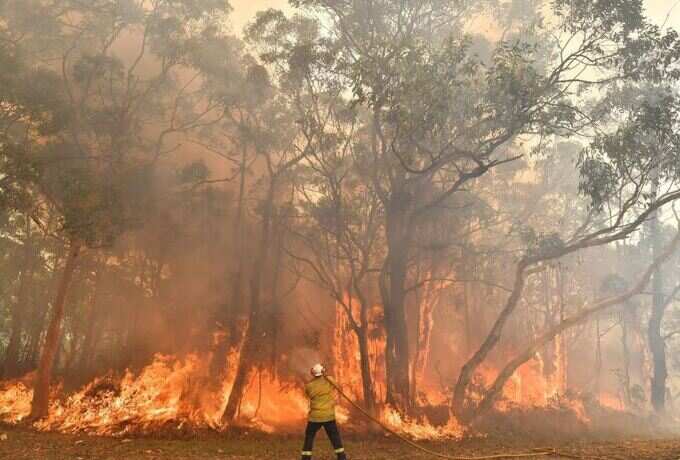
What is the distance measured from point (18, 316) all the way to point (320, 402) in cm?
1783

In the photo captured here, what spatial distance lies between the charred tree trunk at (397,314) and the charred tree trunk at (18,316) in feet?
50.5

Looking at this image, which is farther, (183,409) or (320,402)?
(183,409)

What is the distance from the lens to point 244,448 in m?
14.1

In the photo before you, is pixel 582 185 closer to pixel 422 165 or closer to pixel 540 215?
pixel 422 165

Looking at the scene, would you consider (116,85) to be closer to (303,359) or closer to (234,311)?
(234,311)

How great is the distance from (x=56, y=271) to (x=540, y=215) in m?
24.2

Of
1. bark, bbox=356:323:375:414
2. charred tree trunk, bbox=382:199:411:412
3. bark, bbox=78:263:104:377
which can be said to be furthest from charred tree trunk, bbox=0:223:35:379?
charred tree trunk, bbox=382:199:411:412

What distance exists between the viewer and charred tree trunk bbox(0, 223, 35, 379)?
2153 centimetres

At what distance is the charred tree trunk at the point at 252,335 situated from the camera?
17859mm

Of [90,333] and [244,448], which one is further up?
[90,333]

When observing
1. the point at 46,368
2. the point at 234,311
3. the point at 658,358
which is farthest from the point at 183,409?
the point at 658,358

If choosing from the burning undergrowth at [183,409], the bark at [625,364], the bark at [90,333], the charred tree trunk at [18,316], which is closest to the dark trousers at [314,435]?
the burning undergrowth at [183,409]

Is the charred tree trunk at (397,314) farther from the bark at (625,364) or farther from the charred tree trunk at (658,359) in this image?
the bark at (625,364)

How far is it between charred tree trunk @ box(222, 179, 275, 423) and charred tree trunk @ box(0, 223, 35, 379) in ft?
32.7
